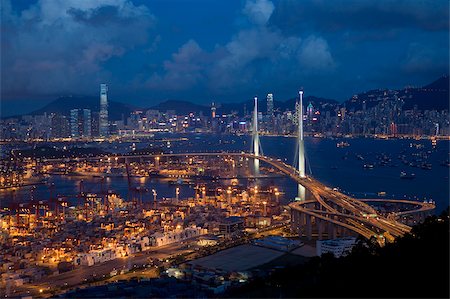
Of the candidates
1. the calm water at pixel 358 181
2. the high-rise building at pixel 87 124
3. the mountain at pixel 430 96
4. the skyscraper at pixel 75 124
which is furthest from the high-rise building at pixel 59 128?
the mountain at pixel 430 96

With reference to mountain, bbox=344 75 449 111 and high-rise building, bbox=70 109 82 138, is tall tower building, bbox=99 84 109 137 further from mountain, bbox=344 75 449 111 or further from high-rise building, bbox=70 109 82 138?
mountain, bbox=344 75 449 111

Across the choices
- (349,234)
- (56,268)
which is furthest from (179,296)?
(349,234)

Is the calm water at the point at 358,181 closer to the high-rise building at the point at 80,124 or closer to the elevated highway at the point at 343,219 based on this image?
the elevated highway at the point at 343,219

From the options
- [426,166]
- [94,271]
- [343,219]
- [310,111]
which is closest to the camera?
A: [94,271]

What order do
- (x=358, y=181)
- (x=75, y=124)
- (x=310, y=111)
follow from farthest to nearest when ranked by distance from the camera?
(x=310, y=111), (x=75, y=124), (x=358, y=181)

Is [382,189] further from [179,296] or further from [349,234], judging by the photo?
[179,296]

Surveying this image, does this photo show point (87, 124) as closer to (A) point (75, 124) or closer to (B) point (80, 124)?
(B) point (80, 124)

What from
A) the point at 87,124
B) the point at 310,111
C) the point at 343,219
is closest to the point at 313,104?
the point at 310,111

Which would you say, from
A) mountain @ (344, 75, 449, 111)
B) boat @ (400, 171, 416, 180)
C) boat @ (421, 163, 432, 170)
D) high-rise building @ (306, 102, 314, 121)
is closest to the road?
boat @ (400, 171, 416, 180)

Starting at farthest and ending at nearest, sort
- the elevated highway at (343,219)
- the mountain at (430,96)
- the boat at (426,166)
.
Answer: the mountain at (430,96), the boat at (426,166), the elevated highway at (343,219)
